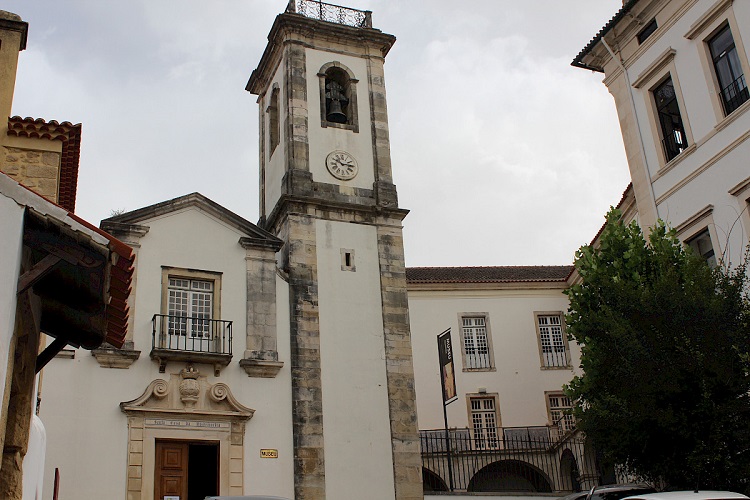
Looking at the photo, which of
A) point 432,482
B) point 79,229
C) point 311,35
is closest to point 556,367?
point 432,482

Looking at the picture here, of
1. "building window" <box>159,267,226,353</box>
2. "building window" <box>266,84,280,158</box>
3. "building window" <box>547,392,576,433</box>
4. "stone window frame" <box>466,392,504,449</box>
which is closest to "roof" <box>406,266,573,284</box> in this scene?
"stone window frame" <box>466,392,504,449</box>

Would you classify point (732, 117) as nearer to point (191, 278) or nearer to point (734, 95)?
point (734, 95)

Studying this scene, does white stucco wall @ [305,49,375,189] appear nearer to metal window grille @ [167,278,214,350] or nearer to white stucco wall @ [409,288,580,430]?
metal window grille @ [167,278,214,350]

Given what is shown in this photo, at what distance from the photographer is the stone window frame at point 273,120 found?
2348cm

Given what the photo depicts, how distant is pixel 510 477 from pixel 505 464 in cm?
48

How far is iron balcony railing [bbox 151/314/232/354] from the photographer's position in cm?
1767

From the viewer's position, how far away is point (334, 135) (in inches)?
862

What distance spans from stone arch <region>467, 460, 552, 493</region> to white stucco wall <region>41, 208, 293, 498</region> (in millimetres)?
9417

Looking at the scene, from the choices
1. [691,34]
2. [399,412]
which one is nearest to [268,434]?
[399,412]

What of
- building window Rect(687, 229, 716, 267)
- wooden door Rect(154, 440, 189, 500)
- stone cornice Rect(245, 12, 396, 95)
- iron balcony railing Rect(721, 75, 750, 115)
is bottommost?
wooden door Rect(154, 440, 189, 500)

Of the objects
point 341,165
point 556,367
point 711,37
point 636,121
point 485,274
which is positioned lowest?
point 556,367

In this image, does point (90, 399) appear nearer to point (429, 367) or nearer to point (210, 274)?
point (210, 274)

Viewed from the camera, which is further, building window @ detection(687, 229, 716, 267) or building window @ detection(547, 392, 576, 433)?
building window @ detection(547, 392, 576, 433)

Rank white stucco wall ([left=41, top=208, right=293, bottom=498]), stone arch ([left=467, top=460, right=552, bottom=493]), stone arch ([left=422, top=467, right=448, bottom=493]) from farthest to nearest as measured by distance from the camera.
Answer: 1. stone arch ([left=467, top=460, right=552, bottom=493])
2. stone arch ([left=422, top=467, right=448, bottom=493])
3. white stucco wall ([left=41, top=208, right=293, bottom=498])
